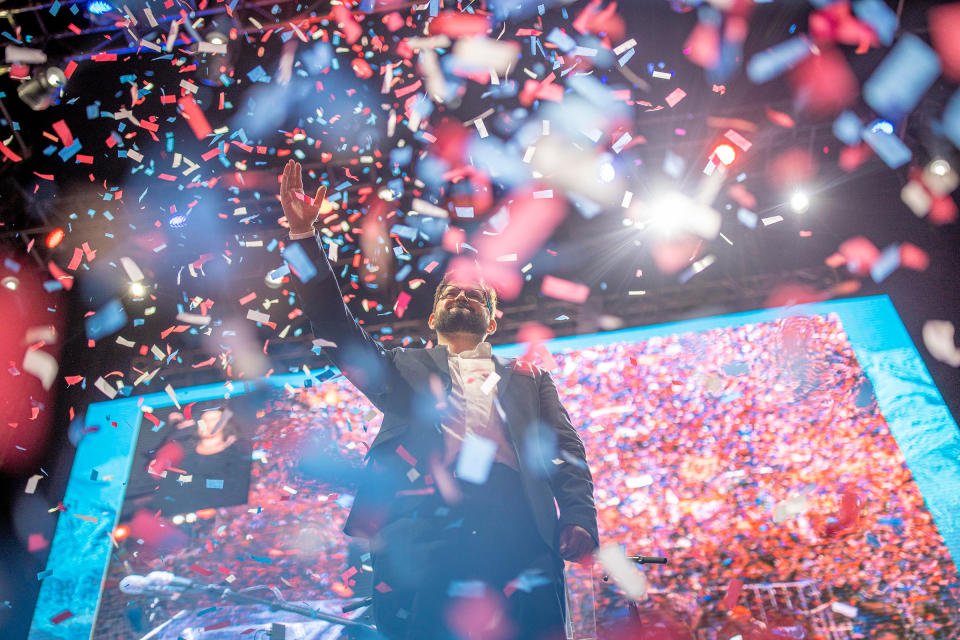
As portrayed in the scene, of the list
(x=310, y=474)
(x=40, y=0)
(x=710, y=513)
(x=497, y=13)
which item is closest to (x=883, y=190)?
(x=710, y=513)

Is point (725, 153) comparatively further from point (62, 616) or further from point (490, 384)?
point (62, 616)

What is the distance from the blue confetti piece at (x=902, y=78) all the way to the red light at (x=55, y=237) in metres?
6.10

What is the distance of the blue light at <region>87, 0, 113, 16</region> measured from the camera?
389 centimetres

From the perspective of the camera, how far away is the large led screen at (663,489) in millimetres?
3477

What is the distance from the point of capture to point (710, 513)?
3.83m

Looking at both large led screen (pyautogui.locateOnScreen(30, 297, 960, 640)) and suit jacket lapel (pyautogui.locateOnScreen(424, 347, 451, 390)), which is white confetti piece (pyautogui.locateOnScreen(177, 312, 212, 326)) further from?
suit jacket lapel (pyautogui.locateOnScreen(424, 347, 451, 390))

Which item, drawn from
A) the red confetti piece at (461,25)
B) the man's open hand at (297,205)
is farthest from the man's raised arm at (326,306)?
the red confetti piece at (461,25)

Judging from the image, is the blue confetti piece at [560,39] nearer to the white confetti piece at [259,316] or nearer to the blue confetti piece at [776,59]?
the blue confetti piece at [776,59]

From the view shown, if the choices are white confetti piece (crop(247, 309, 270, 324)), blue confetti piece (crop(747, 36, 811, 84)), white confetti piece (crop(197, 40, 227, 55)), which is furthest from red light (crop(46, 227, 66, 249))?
blue confetti piece (crop(747, 36, 811, 84))

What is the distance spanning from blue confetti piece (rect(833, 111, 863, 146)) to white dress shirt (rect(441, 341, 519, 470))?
4.02 metres

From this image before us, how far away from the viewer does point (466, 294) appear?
2.03 meters

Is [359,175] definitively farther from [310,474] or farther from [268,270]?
[310,474]

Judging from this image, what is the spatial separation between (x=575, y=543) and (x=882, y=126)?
4.43 metres

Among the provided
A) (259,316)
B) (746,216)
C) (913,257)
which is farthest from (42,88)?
(913,257)
